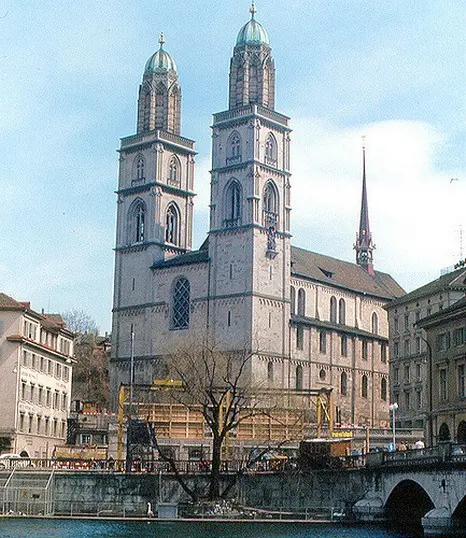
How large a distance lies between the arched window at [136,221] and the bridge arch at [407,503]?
80.6m

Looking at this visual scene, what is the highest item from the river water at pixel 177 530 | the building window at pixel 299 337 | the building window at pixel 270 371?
the building window at pixel 299 337

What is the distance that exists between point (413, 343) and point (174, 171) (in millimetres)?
43514

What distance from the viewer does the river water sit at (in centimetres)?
5509

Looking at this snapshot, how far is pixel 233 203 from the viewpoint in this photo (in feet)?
435

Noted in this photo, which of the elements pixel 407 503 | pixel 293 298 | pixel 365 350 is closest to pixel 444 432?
pixel 407 503

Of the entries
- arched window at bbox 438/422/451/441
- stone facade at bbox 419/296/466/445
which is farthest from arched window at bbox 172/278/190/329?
arched window at bbox 438/422/451/441

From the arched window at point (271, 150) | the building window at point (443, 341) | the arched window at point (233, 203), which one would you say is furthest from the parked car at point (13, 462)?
the arched window at point (271, 150)

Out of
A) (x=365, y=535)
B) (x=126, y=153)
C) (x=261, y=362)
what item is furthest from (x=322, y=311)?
(x=365, y=535)

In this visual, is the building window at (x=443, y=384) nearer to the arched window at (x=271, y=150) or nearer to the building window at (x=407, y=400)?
the building window at (x=407, y=400)

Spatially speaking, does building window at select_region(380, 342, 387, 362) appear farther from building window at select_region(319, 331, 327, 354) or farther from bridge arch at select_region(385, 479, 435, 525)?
bridge arch at select_region(385, 479, 435, 525)

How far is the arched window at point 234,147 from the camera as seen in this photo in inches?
5251

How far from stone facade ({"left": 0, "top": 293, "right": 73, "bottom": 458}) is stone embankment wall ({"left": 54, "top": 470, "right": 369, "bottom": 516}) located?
19035mm

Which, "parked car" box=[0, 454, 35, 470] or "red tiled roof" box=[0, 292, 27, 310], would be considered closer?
"parked car" box=[0, 454, 35, 470]

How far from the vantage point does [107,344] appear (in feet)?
572
